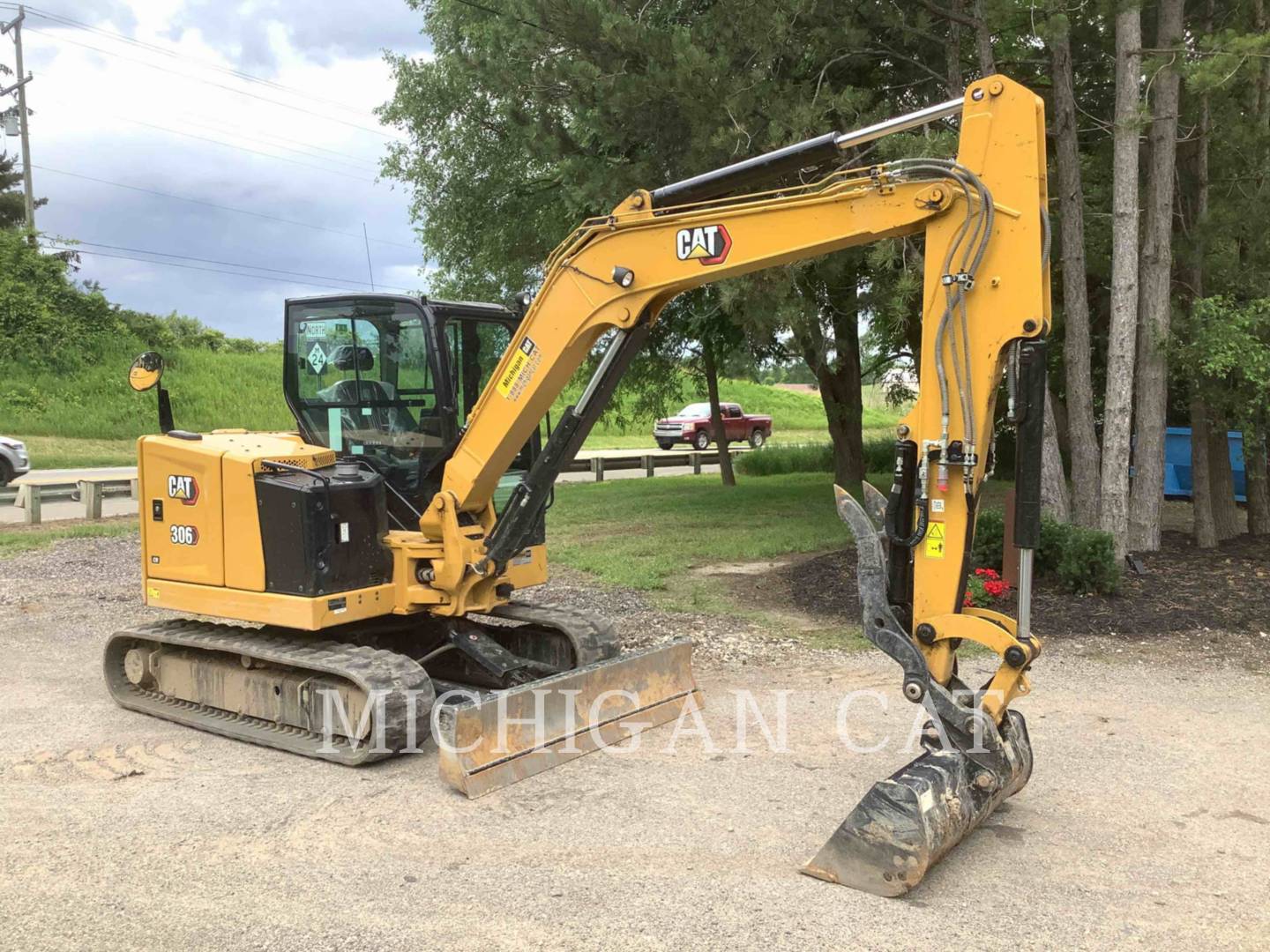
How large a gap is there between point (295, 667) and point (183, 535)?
3.70 feet

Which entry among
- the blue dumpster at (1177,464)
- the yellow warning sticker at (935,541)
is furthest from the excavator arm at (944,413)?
the blue dumpster at (1177,464)

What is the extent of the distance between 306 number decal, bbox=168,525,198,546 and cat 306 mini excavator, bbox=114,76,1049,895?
0.01m

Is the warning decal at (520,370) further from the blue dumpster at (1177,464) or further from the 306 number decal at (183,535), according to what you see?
the blue dumpster at (1177,464)

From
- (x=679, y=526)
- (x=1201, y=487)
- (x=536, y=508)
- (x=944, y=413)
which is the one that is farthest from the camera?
(x=679, y=526)

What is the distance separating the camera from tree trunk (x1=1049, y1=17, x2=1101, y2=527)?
1006 centimetres

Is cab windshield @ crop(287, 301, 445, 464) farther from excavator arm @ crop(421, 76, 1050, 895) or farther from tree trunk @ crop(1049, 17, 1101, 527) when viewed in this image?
tree trunk @ crop(1049, 17, 1101, 527)

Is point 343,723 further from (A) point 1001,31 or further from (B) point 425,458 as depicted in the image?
(A) point 1001,31

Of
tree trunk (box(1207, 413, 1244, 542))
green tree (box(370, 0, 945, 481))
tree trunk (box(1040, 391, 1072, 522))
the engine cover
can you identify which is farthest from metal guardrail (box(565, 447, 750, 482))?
the engine cover

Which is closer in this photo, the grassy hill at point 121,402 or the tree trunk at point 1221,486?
the tree trunk at point 1221,486

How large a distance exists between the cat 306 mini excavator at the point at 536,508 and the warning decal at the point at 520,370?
0.6 inches

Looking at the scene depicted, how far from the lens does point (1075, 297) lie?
1014 cm

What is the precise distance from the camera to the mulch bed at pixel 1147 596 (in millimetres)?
8570

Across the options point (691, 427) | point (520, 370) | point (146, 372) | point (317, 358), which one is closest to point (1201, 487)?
point (520, 370)

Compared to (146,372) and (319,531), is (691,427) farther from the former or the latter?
(319,531)
